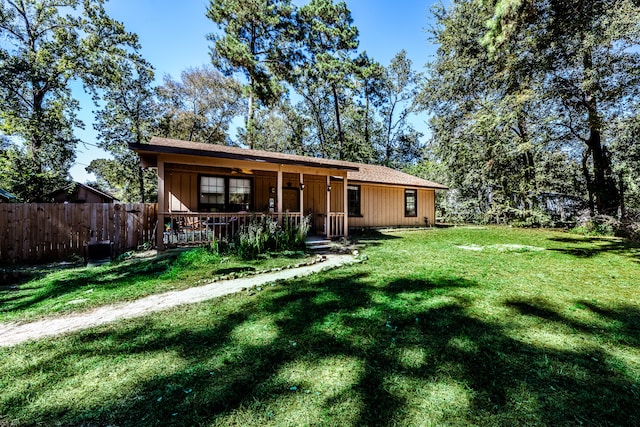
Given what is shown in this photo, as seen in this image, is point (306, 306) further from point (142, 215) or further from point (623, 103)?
point (623, 103)

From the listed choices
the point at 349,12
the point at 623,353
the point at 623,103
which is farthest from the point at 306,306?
the point at 349,12

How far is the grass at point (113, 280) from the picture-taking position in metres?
3.87

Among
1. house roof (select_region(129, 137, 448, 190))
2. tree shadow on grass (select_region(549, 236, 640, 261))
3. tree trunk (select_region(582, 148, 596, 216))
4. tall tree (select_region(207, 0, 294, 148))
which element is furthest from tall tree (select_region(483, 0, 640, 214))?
tall tree (select_region(207, 0, 294, 148))

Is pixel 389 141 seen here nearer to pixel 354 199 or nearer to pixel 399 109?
pixel 399 109

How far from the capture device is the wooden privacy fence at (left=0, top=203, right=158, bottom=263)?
6.74 meters

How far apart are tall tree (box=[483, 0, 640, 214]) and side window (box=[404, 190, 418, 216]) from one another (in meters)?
6.96

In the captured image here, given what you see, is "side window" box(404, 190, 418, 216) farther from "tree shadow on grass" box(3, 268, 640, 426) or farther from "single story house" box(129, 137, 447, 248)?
"tree shadow on grass" box(3, 268, 640, 426)

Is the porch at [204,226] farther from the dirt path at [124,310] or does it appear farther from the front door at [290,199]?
the dirt path at [124,310]

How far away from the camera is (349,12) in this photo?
2053 cm

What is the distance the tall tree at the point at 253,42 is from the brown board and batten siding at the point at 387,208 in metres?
9.86

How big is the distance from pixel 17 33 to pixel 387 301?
69.1 ft

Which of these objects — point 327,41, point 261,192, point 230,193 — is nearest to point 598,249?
point 261,192

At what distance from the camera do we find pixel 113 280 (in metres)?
5.02

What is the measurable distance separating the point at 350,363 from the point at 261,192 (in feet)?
30.5
